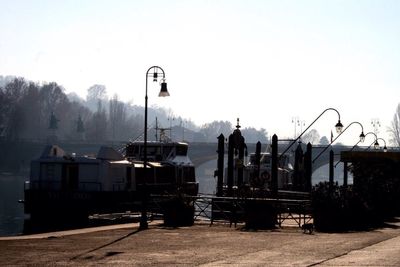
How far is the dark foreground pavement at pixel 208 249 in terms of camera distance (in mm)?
16250

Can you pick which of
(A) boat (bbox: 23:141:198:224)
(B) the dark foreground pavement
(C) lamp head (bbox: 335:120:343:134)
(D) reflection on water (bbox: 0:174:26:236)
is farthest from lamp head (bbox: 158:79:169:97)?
(D) reflection on water (bbox: 0:174:26:236)

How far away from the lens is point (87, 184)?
4825cm

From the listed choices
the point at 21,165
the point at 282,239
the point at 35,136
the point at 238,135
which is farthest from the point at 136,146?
the point at 35,136

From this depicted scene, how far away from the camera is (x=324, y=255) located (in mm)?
17234

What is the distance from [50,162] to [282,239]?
97.5ft

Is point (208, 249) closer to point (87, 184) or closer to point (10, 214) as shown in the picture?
point (87, 184)

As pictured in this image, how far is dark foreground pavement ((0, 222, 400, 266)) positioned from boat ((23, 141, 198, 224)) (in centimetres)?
1935

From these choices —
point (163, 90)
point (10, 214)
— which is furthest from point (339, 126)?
point (10, 214)

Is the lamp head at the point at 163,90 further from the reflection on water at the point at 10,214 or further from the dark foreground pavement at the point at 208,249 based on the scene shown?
the reflection on water at the point at 10,214

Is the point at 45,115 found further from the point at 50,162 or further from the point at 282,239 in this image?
the point at 282,239

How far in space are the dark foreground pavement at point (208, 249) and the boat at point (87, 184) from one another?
63.5ft

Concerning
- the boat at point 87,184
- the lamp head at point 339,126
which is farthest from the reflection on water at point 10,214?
the lamp head at point 339,126

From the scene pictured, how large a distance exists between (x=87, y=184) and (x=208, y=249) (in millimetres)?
30071

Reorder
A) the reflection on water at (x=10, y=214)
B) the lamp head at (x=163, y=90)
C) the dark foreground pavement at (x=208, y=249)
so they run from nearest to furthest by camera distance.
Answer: the dark foreground pavement at (x=208, y=249) < the lamp head at (x=163, y=90) < the reflection on water at (x=10, y=214)
